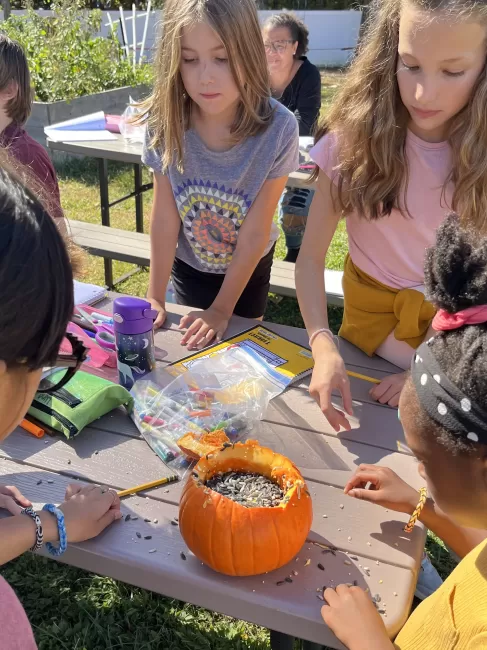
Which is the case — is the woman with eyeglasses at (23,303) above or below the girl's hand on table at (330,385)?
above

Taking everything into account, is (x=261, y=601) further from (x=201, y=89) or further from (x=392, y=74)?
(x=201, y=89)

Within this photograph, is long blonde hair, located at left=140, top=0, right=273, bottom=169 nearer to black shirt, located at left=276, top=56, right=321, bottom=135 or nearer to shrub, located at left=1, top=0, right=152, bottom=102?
black shirt, located at left=276, top=56, right=321, bottom=135

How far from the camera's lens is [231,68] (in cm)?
212

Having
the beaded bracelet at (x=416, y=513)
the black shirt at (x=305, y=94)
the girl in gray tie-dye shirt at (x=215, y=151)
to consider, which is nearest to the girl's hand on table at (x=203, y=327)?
the girl in gray tie-dye shirt at (x=215, y=151)

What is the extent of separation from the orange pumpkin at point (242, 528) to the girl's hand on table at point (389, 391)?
1.79 ft

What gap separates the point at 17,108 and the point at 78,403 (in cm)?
192

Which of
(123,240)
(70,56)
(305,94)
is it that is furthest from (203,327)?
(70,56)

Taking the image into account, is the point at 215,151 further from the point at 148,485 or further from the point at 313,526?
the point at 313,526

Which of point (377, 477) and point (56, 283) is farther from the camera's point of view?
point (377, 477)

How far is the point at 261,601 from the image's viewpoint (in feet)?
3.77

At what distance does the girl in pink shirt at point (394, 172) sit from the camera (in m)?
1.63

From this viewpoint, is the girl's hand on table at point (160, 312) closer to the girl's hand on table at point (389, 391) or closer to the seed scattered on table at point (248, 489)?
the girl's hand on table at point (389, 391)

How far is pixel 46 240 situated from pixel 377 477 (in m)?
0.90

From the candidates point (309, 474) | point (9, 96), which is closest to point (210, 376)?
point (309, 474)
